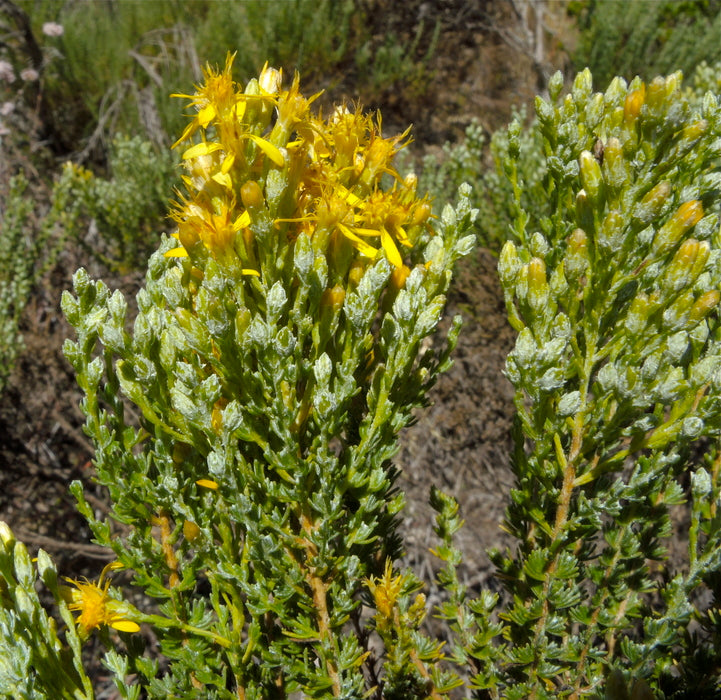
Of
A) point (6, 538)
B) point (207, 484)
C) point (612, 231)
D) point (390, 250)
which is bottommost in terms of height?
point (6, 538)

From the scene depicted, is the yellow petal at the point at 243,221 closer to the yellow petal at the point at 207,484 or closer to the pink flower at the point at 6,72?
the yellow petal at the point at 207,484

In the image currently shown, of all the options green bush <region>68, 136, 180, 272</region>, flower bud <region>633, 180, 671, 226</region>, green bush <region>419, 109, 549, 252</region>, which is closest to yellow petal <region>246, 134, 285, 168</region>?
flower bud <region>633, 180, 671, 226</region>

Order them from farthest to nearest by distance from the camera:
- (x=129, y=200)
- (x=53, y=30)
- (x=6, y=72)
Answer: (x=53, y=30) → (x=6, y=72) → (x=129, y=200)

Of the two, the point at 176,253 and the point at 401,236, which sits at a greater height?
the point at 401,236

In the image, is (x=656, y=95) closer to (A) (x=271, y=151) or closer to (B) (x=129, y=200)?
(A) (x=271, y=151)

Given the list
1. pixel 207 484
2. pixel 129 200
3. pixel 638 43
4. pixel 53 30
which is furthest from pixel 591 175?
pixel 638 43

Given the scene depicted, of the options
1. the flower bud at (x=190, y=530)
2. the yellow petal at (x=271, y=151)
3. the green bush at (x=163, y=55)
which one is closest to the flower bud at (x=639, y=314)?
the yellow petal at (x=271, y=151)
